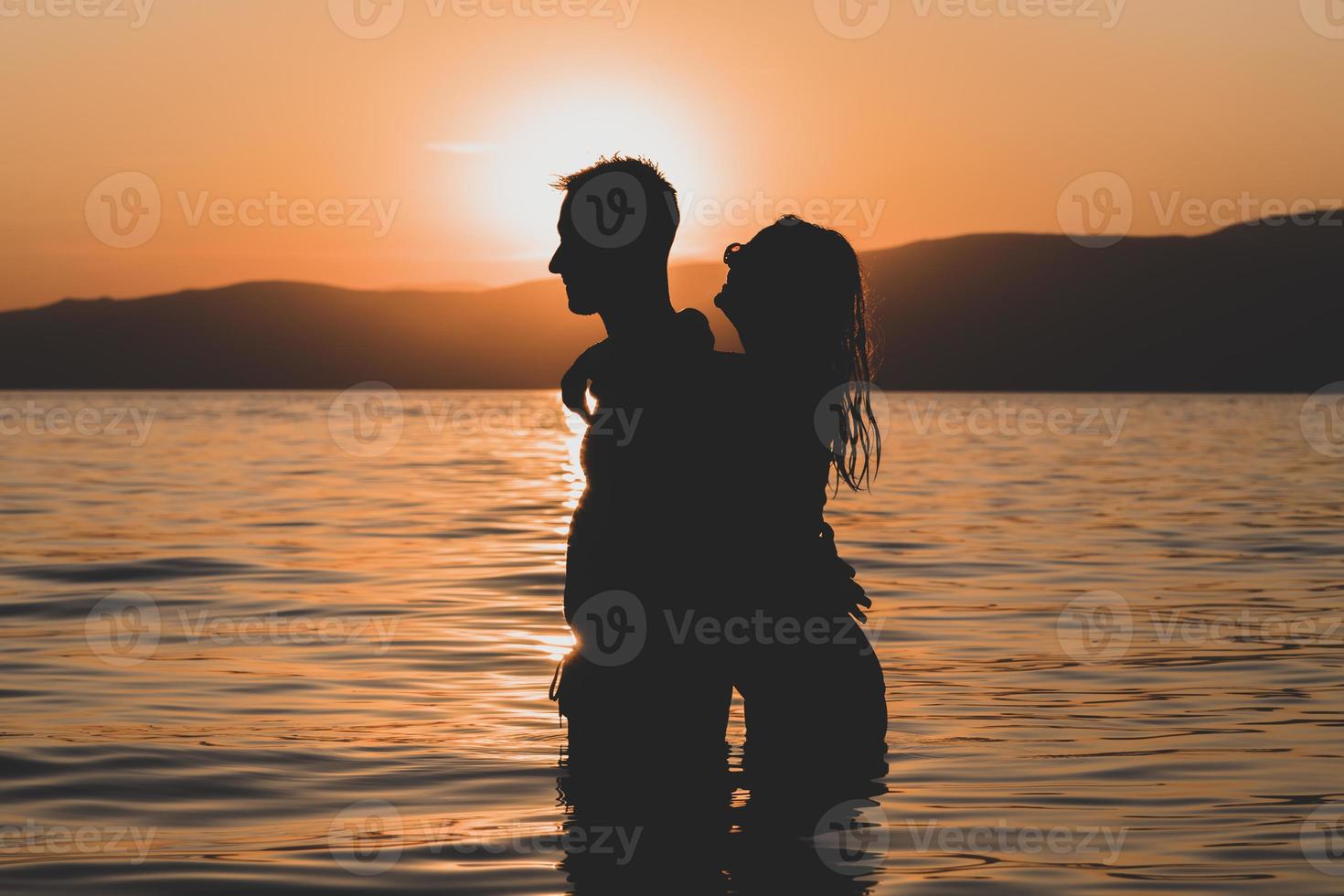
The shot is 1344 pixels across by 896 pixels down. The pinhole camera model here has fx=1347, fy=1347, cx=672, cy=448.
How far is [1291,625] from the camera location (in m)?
11.3

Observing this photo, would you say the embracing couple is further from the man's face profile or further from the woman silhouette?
the woman silhouette

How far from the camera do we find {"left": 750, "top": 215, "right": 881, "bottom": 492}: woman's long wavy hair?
16.3ft

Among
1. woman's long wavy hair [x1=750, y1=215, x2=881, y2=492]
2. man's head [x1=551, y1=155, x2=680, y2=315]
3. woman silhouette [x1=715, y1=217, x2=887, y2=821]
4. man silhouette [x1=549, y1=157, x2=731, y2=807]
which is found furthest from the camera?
woman's long wavy hair [x1=750, y1=215, x2=881, y2=492]

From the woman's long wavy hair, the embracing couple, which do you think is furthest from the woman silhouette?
the embracing couple

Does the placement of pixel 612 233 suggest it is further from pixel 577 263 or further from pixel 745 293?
pixel 745 293

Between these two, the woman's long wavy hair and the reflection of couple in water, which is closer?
the reflection of couple in water

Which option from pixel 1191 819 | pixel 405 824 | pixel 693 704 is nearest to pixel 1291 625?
pixel 1191 819

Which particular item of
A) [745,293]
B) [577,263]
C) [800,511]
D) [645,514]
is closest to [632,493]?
[645,514]

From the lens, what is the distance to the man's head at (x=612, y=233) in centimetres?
332

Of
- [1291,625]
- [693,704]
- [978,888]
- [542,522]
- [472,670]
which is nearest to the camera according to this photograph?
[693,704]

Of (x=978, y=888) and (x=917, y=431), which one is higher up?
(x=917, y=431)

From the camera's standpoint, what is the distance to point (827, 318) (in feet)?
16.6

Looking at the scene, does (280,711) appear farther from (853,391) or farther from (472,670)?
(853,391)

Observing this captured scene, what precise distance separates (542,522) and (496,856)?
15.3m
